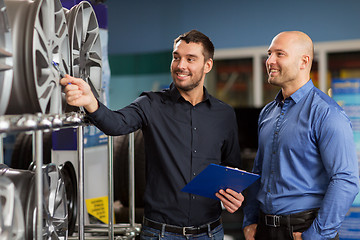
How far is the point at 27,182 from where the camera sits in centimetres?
155

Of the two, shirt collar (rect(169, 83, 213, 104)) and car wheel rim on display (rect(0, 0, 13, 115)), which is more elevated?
car wheel rim on display (rect(0, 0, 13, 115))

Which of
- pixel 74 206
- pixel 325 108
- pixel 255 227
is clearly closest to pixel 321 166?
pixel 325 108

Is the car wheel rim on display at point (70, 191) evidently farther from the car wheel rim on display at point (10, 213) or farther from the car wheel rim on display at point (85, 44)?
the car wheel rim on display at point (10, 213)

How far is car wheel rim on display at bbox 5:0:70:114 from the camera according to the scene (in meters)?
1.34

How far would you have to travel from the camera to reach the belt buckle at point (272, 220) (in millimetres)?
2172

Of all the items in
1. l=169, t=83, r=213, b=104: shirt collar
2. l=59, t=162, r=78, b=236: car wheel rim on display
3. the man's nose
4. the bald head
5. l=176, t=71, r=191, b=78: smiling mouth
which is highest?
the bald head

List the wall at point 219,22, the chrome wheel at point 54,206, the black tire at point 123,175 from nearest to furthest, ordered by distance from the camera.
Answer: the chrome wheel at point 54,206 < the black tire at point 123,175 < the wall at point 219,22

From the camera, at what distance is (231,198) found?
2076 mm

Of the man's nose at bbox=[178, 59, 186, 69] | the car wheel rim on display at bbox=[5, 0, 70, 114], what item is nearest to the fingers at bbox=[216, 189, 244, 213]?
the man's nose at bbox=[178, 59, 186, 69]

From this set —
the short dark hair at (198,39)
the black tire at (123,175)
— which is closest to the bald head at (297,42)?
the short dark hair at (198,39)

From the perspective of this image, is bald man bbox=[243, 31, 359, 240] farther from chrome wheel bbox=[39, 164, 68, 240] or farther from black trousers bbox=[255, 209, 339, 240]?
chrome wheel bbox=[39, 164, 68, 240]

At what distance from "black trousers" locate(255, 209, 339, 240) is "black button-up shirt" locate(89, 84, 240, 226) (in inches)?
9.8

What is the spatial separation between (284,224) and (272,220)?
64 millimetres

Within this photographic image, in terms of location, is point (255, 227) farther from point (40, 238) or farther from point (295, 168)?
point (40, 238)
